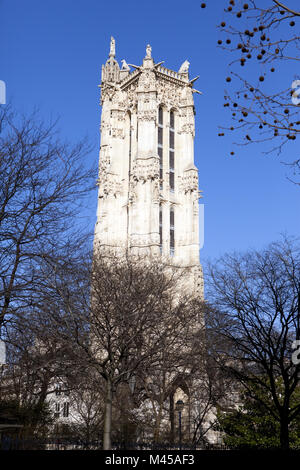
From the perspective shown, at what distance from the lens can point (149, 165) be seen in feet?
185

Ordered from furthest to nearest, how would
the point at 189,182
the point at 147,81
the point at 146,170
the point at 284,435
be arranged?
1. the point at 147,81
2. the point at 189,182
3. the point at 146,170
4. the point at 284,435

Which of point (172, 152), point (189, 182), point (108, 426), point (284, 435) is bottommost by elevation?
point (284, 435)

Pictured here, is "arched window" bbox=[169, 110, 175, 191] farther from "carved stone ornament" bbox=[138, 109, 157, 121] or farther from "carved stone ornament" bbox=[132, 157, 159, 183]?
"carved stone ornament" bbox=[132, 157, 159, 183]

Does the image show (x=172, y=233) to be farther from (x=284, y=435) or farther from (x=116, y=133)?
(x=284, y=435)

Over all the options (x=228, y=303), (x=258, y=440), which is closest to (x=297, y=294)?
(x=228, y=303)

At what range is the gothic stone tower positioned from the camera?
184 feet

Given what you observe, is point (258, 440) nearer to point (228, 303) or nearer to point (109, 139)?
point (228, 303)

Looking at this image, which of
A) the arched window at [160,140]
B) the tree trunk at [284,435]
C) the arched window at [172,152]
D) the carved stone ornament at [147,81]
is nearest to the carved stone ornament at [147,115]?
the carved stone ornament at [147,81]

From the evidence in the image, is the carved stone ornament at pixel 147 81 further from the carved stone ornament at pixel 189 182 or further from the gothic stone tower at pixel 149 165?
the carved stone ornament at pixel 189 182

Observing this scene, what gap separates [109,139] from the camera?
63.2 meters

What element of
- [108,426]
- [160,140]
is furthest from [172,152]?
[108,426]

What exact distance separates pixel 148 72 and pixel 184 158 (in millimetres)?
11097

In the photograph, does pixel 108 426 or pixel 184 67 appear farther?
pixel 184 67
